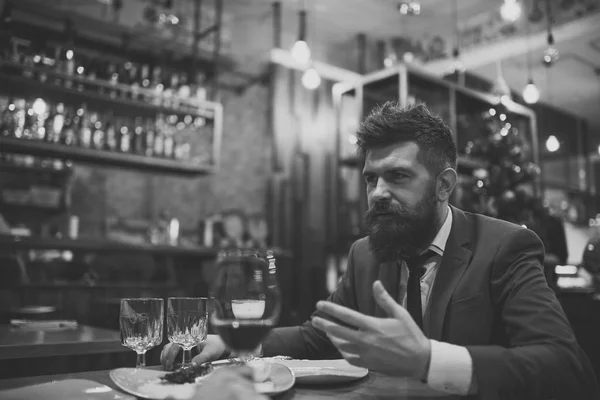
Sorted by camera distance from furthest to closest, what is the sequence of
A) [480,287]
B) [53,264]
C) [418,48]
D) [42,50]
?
1. [418,48]
2. [42,50]
3. [53,264]
4. [480,287]

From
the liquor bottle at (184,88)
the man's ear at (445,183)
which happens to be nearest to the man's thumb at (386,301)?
the man's ear at (445,183)

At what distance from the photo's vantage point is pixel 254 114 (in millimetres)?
7148

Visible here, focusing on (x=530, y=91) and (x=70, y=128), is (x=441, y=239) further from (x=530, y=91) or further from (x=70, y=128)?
(x=530, y=91)

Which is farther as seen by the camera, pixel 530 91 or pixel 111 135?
pixel 530 91

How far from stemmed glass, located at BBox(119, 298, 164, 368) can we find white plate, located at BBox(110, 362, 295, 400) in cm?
11

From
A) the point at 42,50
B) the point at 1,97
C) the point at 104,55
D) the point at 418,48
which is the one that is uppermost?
the point at 418,48

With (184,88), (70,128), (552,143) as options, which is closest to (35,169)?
(70,128)

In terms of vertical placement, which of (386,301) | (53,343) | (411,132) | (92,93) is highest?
(92,93)

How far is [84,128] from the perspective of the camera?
15.2ft

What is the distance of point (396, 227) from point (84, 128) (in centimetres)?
392

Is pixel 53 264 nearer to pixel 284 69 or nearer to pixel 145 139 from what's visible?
pixel 145 139

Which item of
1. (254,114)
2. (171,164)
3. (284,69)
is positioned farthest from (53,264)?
(284,69)

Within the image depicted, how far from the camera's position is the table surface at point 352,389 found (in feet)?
3.16

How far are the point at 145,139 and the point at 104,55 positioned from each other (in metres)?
1.34
